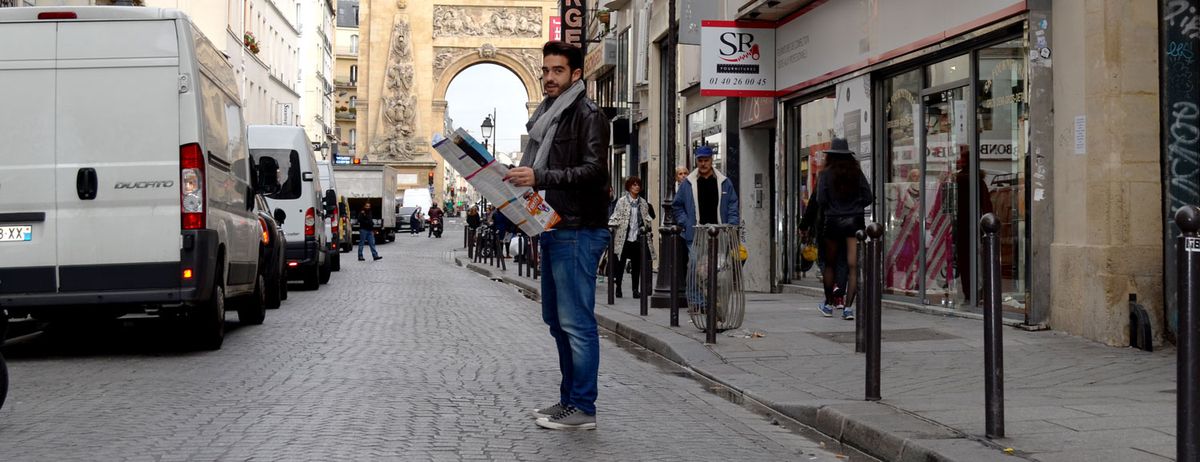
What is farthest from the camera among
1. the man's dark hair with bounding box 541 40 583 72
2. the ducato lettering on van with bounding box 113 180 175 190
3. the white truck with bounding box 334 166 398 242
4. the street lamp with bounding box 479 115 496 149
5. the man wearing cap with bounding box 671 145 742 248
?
the white truck with bounding box 334 166 398 242

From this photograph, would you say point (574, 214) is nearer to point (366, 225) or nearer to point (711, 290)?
point (711, 290)

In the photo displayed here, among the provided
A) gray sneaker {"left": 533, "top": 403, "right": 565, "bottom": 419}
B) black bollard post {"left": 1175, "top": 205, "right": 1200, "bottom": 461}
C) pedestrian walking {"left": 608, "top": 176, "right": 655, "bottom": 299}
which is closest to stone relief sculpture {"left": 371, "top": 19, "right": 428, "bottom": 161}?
pedestrian walking {"left": 608, "top": 176, "right": 655, "bottom": 299}

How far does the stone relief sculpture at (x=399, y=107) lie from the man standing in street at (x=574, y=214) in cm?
6900

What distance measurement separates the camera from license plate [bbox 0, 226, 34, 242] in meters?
9.56

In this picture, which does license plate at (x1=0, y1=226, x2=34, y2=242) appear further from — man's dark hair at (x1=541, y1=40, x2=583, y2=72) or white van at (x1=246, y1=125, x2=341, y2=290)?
white van at (x1=246, y1=125, x2=341, y2=290)

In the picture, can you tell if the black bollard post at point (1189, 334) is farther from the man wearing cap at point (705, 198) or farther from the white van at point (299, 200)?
the white van at point (299, 200)

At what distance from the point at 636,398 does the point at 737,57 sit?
35.6ft

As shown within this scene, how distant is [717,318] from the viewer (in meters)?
11.1

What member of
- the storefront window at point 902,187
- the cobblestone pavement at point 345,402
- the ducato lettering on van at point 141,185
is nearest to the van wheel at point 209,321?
the cobblestone pavement at point 345,402

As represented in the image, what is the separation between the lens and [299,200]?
2145 centimetres

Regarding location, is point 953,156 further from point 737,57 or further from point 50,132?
point 50,132

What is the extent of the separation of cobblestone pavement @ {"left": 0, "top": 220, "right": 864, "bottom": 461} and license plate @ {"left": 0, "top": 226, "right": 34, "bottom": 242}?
87cm

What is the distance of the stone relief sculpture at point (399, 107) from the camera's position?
7431 centimetres

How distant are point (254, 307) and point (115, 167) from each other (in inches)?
143
